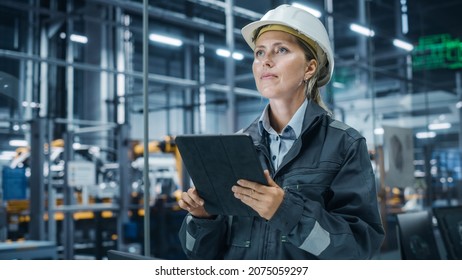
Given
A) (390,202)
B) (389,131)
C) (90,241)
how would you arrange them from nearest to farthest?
(389,131) < (390,202) < (90,241)

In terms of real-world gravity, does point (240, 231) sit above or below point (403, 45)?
below

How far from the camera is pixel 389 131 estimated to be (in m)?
4.41

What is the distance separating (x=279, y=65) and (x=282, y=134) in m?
0.16

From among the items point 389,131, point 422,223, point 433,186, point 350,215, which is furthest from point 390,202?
point 350,215

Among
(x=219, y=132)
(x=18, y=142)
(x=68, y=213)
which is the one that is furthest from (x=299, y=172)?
(x=18, y=142)

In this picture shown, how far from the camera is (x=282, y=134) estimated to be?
1274mm

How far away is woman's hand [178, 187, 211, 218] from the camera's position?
1.19 metres

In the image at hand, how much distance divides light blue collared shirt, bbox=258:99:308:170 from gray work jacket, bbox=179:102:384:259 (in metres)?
0.02

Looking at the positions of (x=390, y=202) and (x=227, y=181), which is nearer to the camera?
(x=227, y=181)

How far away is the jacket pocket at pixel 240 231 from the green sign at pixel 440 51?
479 centimetres

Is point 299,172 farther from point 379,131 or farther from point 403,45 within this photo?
point 403,45

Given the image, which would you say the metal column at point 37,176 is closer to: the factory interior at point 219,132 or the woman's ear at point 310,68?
the factory interior at point 219,132

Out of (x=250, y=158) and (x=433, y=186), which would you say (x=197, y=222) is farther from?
(x=433, y=186)
